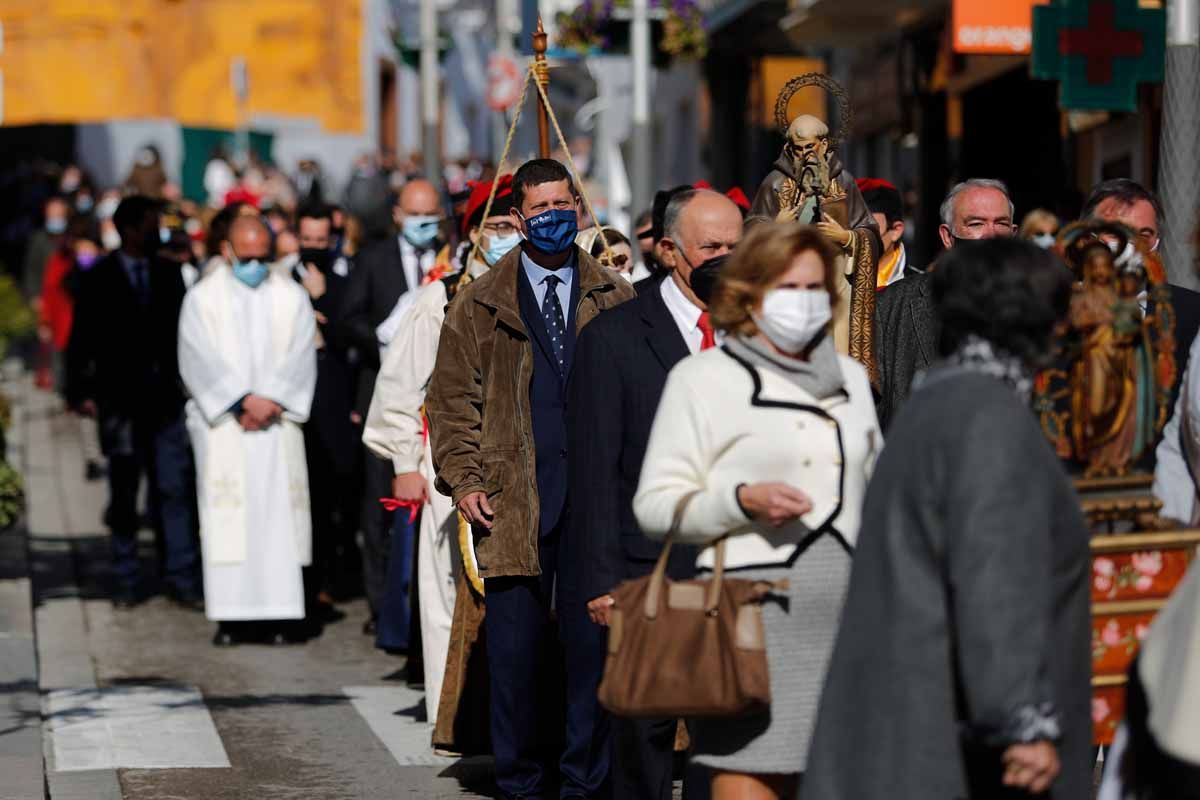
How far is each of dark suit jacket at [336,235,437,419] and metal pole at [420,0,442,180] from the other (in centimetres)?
1117

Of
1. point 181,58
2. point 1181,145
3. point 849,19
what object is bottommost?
point 1181,145

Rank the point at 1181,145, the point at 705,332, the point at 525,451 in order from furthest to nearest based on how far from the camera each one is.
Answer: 1. the point at 1181,145
2. the point at 525,451
3. the point at 705,332

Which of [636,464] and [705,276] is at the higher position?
[705,276]

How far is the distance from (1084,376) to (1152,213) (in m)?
3.36

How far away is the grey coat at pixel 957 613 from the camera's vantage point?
4836 mm

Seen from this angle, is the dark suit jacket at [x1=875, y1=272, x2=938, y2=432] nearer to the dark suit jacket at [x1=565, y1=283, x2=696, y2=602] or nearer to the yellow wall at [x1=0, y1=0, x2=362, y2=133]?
the dark suit jacket at [x1=565, y1=283, x2=696, y2=602]

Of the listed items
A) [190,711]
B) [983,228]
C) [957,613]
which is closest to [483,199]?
[983,228]

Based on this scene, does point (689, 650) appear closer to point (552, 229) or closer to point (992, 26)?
Answer: point (552, 229)

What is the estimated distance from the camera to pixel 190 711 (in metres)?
10.5

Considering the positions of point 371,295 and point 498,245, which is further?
point 371,295

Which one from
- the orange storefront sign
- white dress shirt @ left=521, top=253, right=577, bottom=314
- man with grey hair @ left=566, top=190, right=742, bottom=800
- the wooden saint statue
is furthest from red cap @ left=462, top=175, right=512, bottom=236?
the orange storefront sign

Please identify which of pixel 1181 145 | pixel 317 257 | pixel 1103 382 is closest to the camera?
pixel 1103 382

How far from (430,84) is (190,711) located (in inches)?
598

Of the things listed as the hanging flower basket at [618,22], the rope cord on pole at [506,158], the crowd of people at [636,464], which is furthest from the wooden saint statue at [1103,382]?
the hanging flower basket at [618,22]
